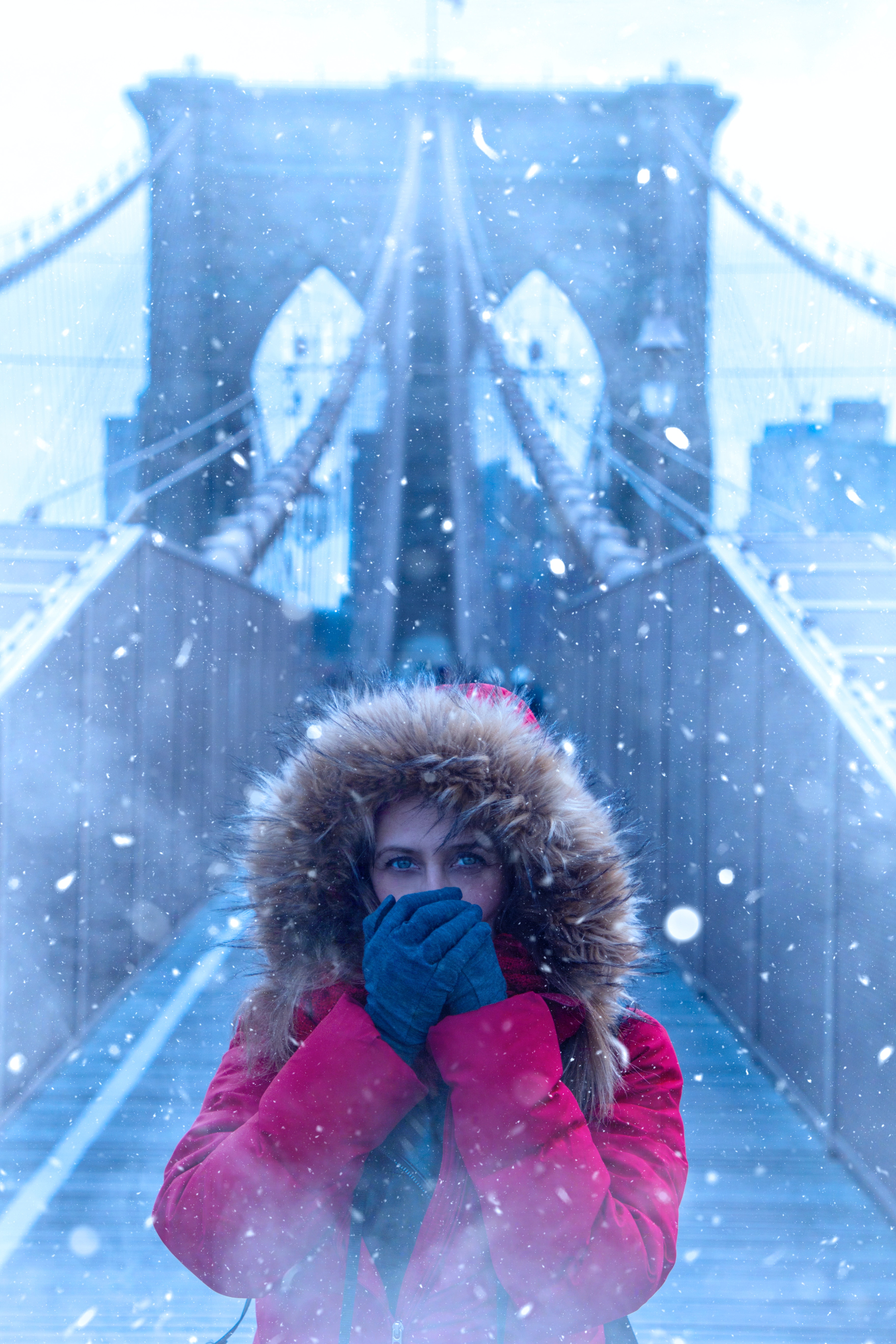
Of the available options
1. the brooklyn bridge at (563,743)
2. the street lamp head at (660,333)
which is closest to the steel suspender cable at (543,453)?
the brooklyn bridge at (563,743)

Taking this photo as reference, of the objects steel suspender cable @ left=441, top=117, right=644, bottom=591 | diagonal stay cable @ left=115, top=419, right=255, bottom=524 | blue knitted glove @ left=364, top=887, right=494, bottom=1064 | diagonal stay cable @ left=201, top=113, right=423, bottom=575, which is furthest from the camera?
steel suspender cable @ left=441, top=117, right=644, bottom=591

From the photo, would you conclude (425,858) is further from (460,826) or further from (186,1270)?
(186,1270)

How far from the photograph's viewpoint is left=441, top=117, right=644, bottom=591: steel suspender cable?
659cm

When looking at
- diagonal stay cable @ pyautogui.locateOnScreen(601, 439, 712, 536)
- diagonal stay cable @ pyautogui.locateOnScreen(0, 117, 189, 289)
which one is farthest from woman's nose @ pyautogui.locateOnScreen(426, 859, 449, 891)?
diagonal stay cable @ pyautogui.locateOnScreen(0, 117, 189, 289)

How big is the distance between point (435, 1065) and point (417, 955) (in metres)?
0.17

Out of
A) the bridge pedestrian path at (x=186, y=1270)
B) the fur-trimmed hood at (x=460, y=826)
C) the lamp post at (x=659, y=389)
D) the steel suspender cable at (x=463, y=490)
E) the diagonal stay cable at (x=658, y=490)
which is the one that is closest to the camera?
the fur-trimmed hood at (x=460, y=826)

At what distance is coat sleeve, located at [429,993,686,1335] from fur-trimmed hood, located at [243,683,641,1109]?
100 mm

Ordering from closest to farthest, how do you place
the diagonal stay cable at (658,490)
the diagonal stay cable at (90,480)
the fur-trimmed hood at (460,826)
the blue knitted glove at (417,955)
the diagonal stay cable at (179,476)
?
the blue knitted glove at (417,955), the fur-trimmed hood at (460,826), the diagonal stay cable at (658,490), the diagonal stay cable at (179,476), the diagonal stay cable at (90,480)

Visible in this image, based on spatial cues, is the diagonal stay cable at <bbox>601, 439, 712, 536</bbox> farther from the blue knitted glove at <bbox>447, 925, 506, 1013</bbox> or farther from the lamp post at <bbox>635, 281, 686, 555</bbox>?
the blue knitted glove at <bbox>447, 925, 506, 1013</bbox>

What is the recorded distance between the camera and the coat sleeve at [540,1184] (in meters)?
0.73

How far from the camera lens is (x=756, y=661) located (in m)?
2.57

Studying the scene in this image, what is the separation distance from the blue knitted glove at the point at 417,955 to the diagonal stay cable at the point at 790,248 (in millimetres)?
7911

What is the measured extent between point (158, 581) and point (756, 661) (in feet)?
6.26

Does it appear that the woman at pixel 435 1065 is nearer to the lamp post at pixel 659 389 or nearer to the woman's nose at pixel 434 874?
the woman's nose at pixel 434 874
